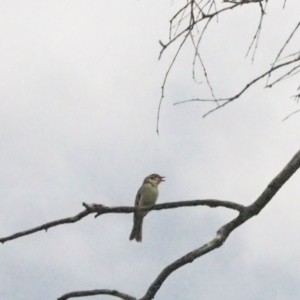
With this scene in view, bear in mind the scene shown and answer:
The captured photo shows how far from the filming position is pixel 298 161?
269 centimetres

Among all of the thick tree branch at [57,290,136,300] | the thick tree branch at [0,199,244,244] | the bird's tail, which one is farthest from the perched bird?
the thick tree branch at [57,290,136,300]

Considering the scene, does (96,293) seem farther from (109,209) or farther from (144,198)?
(144,198)

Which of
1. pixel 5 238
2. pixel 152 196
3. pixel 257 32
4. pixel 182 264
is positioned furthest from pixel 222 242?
pixel 152 196

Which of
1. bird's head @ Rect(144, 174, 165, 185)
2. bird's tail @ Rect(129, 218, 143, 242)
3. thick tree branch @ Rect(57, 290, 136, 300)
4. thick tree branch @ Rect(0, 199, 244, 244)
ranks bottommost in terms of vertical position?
thick tree branch @ Rect(57, 290, 136, 300)

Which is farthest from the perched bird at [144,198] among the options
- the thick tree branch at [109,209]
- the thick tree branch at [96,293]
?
the thick tree branch at [96,293]

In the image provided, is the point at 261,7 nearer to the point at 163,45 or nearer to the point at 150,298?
the point at 163,45

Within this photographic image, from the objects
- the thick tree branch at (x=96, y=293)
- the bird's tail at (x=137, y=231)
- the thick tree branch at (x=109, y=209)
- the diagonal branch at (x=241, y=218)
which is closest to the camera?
the thick tree branch at (x=96, y=293)

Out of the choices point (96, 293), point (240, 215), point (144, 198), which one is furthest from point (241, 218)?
point (144, 198)

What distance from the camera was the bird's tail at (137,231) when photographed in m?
11.6

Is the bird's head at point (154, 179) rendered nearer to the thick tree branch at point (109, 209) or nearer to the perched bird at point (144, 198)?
the perched bird at point (144, 198)

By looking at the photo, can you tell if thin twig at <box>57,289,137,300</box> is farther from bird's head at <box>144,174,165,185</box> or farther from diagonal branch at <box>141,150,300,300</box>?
bird's head at <box>144,174,165,185</box>

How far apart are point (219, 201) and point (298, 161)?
1.23 feet

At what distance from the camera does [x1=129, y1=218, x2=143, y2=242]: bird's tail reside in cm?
1161

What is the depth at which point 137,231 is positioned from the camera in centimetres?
1169
